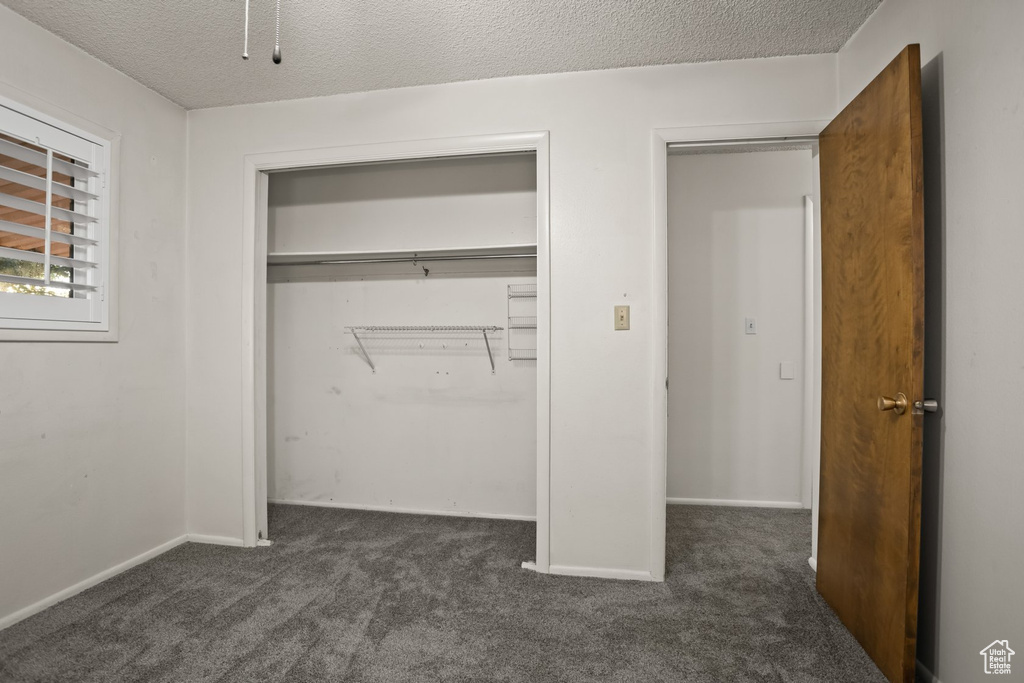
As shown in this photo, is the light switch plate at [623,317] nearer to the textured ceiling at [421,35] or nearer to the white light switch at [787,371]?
the textured ceiling at [421,35]

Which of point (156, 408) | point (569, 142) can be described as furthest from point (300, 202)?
point (569, 142)

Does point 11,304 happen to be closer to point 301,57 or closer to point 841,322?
point 301,57

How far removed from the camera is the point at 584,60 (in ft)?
7.13

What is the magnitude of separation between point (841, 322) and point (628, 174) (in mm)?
1056

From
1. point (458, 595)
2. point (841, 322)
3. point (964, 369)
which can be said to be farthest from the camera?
point (458, 595)

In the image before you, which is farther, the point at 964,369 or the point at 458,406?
the point at 458,406

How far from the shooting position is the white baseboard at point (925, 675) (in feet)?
4.84

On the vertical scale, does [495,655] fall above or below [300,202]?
below

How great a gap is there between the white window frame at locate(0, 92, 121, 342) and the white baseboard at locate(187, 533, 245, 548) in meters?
1.12

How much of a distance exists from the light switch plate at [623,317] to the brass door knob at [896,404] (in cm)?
97

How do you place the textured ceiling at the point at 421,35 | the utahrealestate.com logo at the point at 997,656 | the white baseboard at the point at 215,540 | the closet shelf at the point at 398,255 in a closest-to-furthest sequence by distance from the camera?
the utahrealestate.com logo at the point at 997,656 → the textured ceiling at the point at 421,35 → the white baseboard at the point at 215,540 → the closet shelf at the point at 398,255

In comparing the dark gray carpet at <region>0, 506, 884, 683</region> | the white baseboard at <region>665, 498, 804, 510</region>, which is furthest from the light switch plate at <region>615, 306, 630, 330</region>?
the white baseboard at <region>665, 498, 804, 510</region>

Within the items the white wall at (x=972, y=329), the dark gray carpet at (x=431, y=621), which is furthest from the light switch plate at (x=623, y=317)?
the dark gray carpet at (x=431, y=621)

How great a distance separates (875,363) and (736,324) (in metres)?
1.60
